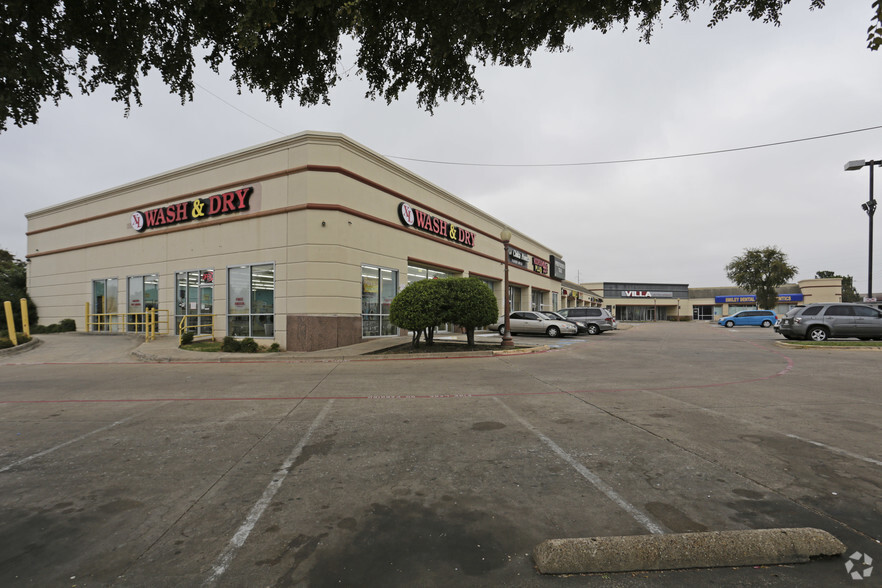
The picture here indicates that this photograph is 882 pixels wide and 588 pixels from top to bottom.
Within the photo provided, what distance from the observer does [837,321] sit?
56.3 ft

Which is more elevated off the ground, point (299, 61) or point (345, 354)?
point (299, 61)

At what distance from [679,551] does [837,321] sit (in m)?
21.5

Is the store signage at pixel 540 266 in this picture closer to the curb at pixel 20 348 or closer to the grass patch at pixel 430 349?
the grass patch at pixel 430 349

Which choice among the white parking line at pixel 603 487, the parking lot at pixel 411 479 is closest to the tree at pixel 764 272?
the parking lot at pixel 411 479

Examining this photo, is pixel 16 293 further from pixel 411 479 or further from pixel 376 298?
pixel 411 479

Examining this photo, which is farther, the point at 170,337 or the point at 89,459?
the point at 170,337

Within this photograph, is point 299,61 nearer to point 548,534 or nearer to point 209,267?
point 548,534

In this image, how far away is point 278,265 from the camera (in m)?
16.3

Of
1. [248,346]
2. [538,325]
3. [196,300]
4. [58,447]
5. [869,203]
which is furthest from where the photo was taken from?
[538,325]

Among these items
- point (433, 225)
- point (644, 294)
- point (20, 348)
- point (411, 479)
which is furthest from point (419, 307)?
point (644, 294)

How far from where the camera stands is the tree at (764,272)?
160 ft

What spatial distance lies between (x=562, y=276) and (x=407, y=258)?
1276 inches

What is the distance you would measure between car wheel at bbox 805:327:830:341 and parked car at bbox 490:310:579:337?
10.3 metres

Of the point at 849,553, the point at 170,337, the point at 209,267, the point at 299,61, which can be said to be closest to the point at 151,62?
the point at 299,61
